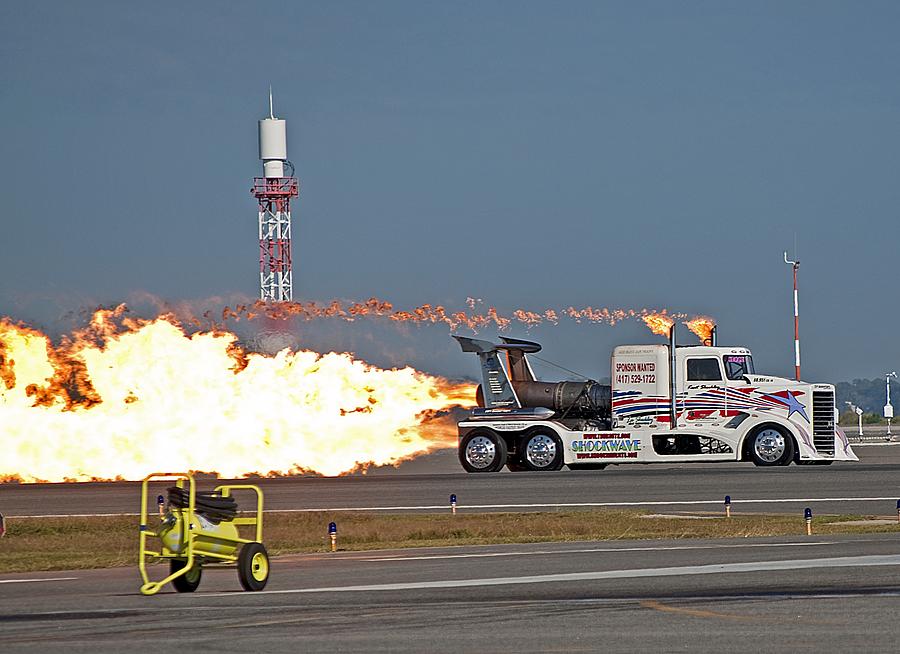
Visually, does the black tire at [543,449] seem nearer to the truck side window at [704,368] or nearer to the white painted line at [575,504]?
the truck side window at [704,368]

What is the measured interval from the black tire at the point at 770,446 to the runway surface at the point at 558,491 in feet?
1.62

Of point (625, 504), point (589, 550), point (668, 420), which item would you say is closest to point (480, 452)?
point (668, 420)

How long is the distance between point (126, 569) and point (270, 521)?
938cm

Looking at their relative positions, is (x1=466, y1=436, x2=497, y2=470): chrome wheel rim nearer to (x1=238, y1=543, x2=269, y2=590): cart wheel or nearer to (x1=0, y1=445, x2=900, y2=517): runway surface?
(x1=0, y1=445, x2=900, y2=517): runway surface

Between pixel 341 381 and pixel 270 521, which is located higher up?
pixel 341 381

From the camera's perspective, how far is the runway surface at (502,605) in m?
12.4

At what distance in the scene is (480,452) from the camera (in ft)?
137

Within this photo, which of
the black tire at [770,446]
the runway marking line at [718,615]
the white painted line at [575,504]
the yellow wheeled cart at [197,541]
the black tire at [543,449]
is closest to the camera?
the runway marking line at [718,615]

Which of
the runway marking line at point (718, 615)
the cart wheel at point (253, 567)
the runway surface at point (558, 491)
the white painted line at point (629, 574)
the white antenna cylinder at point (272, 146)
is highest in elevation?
the white antenna cylinder at point (272, 146)

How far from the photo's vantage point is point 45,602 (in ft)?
51.6

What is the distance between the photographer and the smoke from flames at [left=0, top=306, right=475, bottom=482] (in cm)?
4144

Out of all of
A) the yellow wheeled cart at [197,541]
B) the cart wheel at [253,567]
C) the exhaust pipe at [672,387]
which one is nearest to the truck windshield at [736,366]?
the exhaust pipe at [672,387]

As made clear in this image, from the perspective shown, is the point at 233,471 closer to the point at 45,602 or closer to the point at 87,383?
the point at 87,383

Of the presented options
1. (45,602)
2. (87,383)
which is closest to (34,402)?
(87,383)
